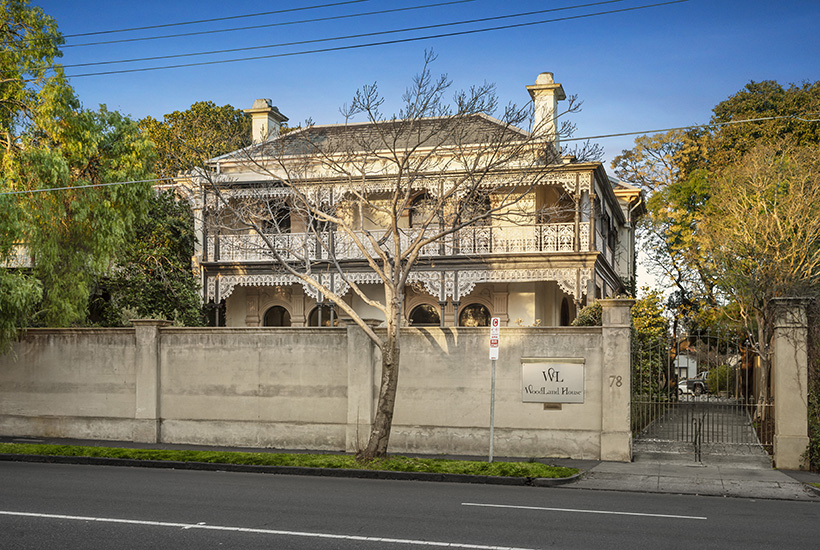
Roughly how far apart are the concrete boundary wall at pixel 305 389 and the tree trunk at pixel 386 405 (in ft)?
5.87

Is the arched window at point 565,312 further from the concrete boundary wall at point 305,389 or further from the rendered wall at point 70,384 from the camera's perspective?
the rendered wall at point 70,384

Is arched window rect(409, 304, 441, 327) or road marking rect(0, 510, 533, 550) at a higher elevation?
arched window rect(409, 304, 441, 327)

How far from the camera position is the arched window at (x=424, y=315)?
2847cm

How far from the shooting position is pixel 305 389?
1723 cm

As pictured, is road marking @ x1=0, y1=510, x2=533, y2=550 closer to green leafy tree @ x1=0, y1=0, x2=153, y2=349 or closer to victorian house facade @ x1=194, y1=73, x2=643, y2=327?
green leafy tree @ x1=0, y1=0, x2=153, y2=349

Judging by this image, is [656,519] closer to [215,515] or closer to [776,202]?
[215,515]

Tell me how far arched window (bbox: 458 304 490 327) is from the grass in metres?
12.8

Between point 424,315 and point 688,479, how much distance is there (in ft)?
51.3

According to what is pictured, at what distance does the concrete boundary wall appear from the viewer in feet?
52.1

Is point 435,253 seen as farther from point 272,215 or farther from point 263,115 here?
point 263,115

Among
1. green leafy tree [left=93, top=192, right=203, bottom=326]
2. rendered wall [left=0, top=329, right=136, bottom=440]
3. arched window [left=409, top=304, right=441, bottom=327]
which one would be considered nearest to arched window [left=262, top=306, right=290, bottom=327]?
green leafy tree [left=93, top=192, right=203, bottom=326]

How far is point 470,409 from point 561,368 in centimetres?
194

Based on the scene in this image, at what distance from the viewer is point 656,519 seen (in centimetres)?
991

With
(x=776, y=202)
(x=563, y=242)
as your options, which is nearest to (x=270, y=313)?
(x=563, y=242)
